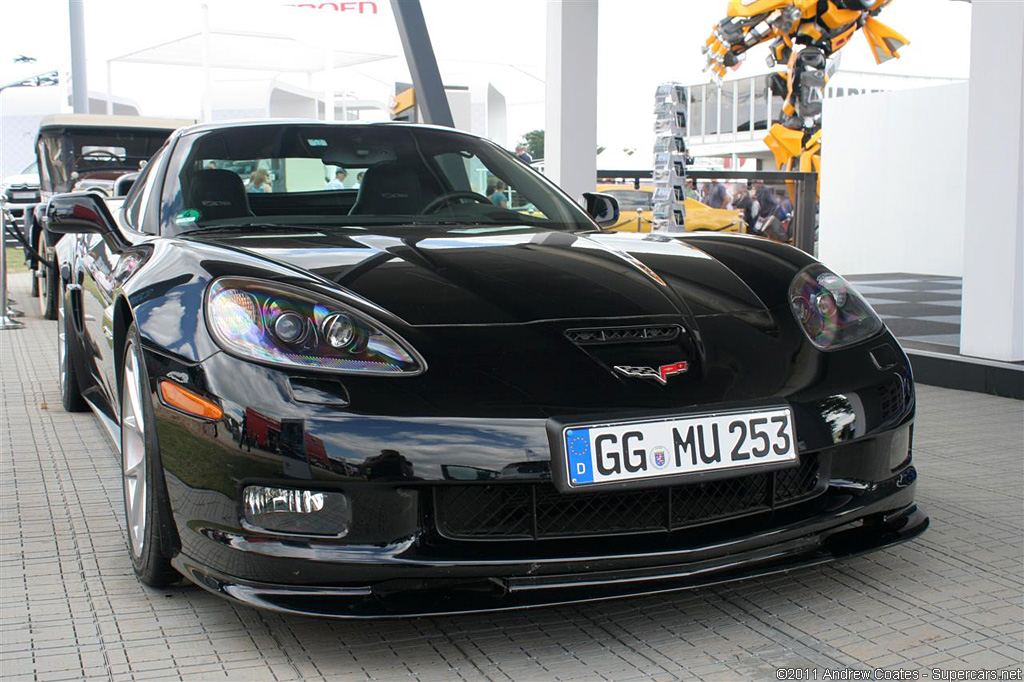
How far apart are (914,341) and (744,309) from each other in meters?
4.60

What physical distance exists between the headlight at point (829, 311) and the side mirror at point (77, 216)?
213 centimetres

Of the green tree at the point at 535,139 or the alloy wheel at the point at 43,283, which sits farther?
the green tree at the point at 535,139

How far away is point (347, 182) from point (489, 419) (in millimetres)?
1644

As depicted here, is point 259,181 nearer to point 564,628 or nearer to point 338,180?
point 338,180

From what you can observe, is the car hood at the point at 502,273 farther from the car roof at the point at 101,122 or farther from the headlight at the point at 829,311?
the car roof at the point at 101,122

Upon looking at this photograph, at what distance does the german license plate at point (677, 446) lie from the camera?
2.14 meters

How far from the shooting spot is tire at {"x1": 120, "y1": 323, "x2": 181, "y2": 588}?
252 cm

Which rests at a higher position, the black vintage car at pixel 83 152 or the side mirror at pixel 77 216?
the black vintage car at pixel 83 152

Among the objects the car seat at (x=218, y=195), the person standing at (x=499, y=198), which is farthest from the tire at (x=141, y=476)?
the person standing at (x=499, y=198)

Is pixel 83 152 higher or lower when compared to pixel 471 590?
higher

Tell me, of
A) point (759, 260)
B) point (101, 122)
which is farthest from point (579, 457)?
point (101, 122)

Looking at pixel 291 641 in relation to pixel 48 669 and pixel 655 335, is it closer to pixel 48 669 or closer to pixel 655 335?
pixel 48 669

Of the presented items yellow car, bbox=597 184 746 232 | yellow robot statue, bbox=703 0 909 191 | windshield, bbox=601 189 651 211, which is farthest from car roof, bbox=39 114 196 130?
yellow robot statue, bbox=703 0 909 191

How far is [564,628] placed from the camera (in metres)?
2.42
